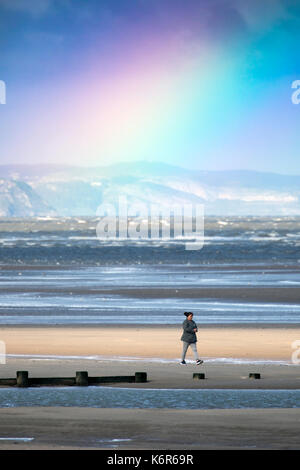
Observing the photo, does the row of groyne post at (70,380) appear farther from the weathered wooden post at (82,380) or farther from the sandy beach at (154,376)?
the sandy beach at (154,376)

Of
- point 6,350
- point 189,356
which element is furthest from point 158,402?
point 6,350

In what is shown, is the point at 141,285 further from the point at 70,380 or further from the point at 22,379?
the point at 22,379

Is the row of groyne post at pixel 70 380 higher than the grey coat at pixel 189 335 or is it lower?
lower

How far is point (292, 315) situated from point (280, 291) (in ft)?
35.4

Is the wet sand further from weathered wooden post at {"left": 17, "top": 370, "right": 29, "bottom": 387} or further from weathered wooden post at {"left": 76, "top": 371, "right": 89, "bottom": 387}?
weathered wooden post at {"left": 76, "top": 371, "right": 89, "bottom": 387}

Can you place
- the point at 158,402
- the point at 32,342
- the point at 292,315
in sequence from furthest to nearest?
the point at 292,315 → the point at 32,342 → the point at 158,402

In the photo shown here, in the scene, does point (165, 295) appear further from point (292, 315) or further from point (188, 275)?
point (188, 275)

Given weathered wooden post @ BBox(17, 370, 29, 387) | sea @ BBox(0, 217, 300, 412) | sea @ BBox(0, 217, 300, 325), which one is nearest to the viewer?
sea @ BBox(0, 217, 300, 412)

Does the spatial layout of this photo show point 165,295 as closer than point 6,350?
No

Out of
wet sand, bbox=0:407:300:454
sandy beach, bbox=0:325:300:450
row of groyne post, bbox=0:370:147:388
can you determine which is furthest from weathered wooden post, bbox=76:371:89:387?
wet sand, bbox=0:407:300:454

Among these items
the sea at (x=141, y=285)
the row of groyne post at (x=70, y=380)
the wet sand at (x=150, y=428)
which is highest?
the sea at (x=141, y=285)

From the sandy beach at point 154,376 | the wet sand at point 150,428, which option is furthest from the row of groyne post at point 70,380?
the wet sand at point 150,428

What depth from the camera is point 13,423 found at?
15992 millimetres

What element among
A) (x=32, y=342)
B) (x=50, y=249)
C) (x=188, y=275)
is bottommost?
(x=32, y=342)
